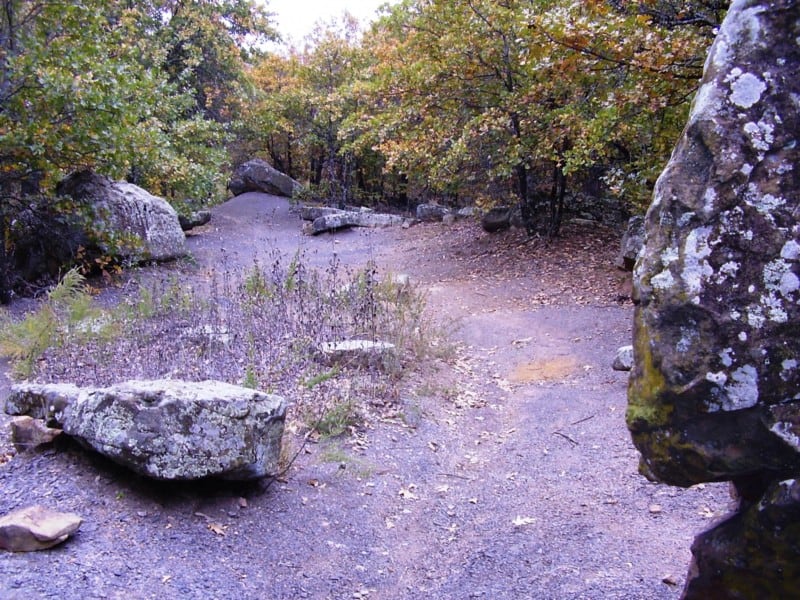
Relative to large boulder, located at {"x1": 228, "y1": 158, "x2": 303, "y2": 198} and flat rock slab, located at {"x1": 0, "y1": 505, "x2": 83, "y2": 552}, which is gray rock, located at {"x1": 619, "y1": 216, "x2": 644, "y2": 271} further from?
large boulder, located at {"x1": 228, "y1": 158, "x2": 303, "y2": 198}

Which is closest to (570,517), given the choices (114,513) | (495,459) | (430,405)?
(495,459)

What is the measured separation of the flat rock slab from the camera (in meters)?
2.89

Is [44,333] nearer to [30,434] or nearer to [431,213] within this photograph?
[30,434]

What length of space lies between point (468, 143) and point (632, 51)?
5.74m

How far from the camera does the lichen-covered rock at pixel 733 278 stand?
1865 millimetres

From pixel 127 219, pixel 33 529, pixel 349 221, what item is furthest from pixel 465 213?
pixel 33 529

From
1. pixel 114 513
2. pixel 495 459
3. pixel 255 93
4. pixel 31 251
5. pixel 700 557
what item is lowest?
pixel 495 459

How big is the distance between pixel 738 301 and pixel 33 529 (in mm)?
3115

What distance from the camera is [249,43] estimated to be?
68.0ft

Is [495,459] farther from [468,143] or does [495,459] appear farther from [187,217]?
[187,217]

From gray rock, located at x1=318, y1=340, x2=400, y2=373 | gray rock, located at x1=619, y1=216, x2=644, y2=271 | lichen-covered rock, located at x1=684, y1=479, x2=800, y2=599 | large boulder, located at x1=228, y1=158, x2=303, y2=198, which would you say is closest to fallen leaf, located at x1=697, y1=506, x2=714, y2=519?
lichen-covered rock, located at x1=684, y1=479, x2=800, y2=599

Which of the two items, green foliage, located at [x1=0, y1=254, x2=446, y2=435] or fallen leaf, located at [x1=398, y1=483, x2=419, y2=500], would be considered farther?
green foliage, located at [x1=0, y1=254, x2=446, y2=435]

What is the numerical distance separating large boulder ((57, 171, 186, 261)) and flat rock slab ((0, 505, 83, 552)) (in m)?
6.84

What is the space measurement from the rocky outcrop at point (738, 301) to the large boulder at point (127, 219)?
8.79 metres
